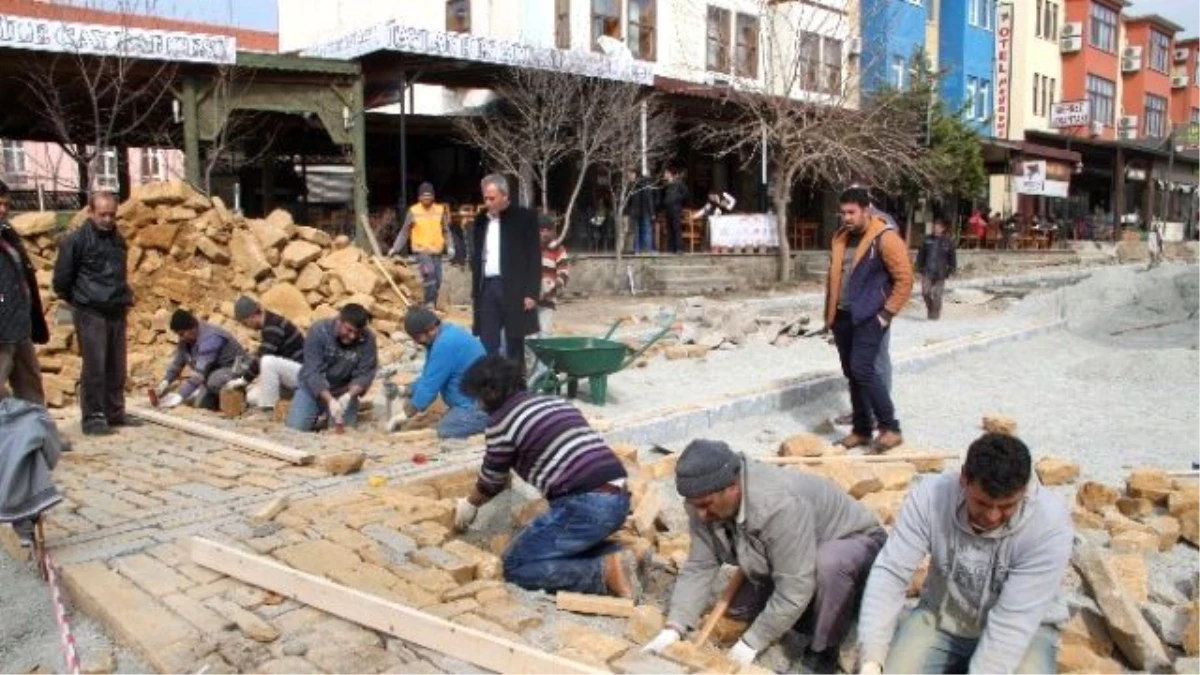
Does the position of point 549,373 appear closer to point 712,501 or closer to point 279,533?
point 279,533

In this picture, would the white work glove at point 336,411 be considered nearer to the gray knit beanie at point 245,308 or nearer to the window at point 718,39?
the gray knit beanie at point 245,308

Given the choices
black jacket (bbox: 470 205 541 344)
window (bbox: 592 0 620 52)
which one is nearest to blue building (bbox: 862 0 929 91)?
window (bbox: 592 0 620 52)

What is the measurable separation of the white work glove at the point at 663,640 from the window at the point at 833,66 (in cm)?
1892

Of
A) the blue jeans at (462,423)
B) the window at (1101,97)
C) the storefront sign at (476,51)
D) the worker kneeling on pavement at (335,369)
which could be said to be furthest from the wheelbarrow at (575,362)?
the window at (1101,97)

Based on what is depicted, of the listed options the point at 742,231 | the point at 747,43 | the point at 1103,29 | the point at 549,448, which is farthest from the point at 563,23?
the point at 1103,29

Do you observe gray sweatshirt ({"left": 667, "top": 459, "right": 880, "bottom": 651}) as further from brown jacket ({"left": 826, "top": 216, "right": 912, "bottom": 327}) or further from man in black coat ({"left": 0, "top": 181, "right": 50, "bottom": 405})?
man in black coat ({"left": 0, "top": 181, "right": 50, "bottom": 405})

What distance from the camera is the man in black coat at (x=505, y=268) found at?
6.88 m

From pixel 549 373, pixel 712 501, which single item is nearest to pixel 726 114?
pixel 549 373

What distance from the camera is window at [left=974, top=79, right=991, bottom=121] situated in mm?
35750

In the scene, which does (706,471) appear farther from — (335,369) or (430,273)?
(430,273)

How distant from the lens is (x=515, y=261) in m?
6.91

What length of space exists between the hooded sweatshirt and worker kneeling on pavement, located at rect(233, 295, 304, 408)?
529 cm

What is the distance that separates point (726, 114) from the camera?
2250 cm

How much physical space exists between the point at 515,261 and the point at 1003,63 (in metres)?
33.7
